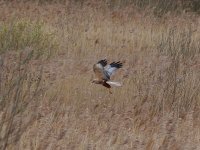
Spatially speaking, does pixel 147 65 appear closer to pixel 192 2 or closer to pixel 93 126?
pixel 93 126

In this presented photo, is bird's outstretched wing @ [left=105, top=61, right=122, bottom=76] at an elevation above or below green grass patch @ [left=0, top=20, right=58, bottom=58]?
below

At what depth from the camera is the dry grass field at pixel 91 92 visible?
187 inches

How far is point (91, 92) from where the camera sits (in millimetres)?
6504

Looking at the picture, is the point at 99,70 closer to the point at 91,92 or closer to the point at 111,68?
the point at 111,68

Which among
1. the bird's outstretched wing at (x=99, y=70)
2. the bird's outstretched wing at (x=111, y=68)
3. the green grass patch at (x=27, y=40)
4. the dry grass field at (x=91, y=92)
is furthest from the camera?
the green grass patch at (x=27, y=40)

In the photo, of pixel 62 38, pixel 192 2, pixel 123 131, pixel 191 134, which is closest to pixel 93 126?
pixel 123 131

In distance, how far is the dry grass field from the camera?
187 inches

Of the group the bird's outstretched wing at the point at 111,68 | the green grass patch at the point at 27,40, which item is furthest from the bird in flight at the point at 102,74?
the green grass patch at the point at 27,40

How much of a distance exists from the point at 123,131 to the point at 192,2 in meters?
11.5

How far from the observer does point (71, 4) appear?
45.8 feet

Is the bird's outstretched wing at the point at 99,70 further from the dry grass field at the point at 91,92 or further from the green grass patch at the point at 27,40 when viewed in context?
the green grass patch at the point at 27,40

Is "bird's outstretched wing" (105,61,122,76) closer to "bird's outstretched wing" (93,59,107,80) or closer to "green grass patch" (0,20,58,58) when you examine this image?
"bird's outstretched wing" (93,59,107,80)

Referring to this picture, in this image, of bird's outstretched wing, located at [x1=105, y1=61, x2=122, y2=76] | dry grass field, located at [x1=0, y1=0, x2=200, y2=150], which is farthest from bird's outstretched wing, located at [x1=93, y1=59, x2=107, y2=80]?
dry grass field, located at [x1=0, y1=0, x2=200, y2=150]

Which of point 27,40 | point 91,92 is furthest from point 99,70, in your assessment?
point 27,40
